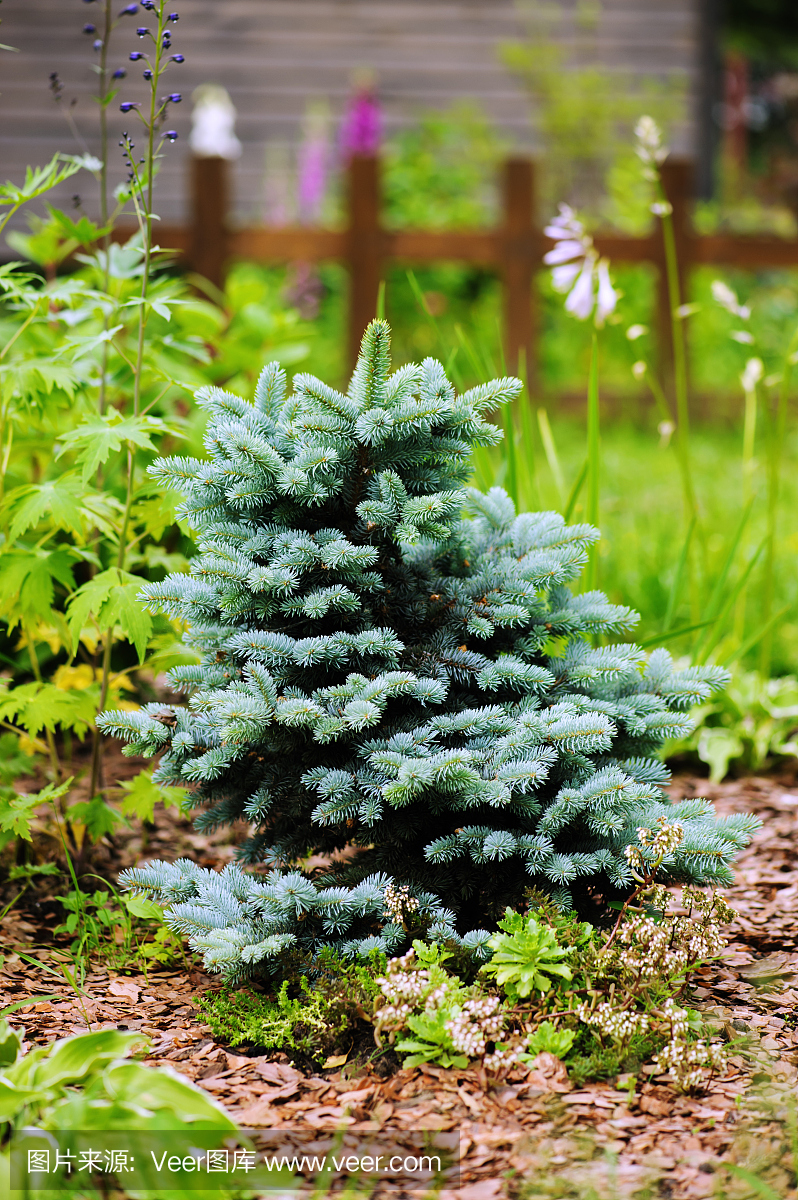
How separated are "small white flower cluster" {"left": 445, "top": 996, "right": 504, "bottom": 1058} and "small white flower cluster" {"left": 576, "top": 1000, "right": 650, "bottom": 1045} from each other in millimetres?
133

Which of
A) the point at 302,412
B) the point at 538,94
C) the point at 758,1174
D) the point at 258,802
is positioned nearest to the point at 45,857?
the point at 258,802

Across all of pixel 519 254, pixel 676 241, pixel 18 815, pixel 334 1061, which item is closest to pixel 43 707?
Result: pixel 18 815

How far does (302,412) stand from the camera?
187cm

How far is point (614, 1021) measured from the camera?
5.28ft

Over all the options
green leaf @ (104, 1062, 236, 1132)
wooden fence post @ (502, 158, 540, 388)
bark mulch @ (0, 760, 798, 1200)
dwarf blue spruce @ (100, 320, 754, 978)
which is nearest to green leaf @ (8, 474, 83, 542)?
dwarf blue spruce @ (100, 320, 754, 978)

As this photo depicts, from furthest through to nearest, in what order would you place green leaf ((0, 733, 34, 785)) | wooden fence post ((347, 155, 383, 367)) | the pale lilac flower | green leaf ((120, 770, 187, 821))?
the pale lilac flower → wooden fence post ((347, 155, 383, 367)) → green leaf ((0, 733, 34, 785)) → green leaf ((120, 770, 187, 821))

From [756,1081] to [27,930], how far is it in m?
1.41

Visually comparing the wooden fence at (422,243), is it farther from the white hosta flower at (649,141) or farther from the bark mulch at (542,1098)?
the bark mulch at (542,1098)

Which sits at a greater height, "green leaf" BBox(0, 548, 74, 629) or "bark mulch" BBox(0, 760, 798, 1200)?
"green leaf" BBox(0, 548, 74, 629)

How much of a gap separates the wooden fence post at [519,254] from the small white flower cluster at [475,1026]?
20.2 ft

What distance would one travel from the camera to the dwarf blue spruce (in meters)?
1.75

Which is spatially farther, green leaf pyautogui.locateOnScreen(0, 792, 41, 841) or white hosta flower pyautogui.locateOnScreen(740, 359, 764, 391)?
white hosta flower pyautogui.locateOnScreen(740, 359, 764, 391)

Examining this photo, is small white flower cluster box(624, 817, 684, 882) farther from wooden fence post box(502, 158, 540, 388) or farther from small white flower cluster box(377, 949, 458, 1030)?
wooden fence post box(502, 158, 540, 388)

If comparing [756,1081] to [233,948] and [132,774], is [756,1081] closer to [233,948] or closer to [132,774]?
[233,948]
